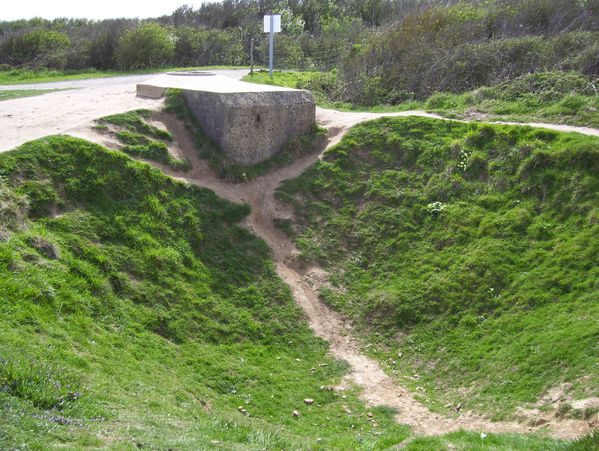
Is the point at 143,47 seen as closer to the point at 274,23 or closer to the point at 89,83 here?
the point at 89,83

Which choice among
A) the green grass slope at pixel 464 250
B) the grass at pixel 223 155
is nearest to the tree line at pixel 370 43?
the green grass slope at pixel 464 250

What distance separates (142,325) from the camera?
12445 mm

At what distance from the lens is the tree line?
2442cm

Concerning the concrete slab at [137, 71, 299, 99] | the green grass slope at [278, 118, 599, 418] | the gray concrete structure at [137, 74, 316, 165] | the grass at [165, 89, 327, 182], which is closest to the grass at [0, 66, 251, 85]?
the concrete slab at [137, 71, 299, 99]

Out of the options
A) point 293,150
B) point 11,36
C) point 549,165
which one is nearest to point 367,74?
point 293,150

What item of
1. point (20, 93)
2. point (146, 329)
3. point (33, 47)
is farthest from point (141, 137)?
point (33, 47)

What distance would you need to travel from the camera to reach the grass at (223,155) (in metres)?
18.3

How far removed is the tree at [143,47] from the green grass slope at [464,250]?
2052 centimetres

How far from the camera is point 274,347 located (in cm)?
1374

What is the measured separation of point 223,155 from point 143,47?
68.8 ft

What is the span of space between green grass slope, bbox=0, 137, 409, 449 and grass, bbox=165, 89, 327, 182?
1.63 metres

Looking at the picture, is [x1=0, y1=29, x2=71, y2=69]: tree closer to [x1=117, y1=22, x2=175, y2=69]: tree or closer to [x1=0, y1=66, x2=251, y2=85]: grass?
[x1=0, y1=66, x2=251, y2=85]: grass

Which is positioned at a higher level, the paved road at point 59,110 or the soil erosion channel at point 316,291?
the paved road at point 59,110

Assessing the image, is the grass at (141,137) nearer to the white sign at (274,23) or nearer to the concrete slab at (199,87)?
the concrete slab at (199,87)
